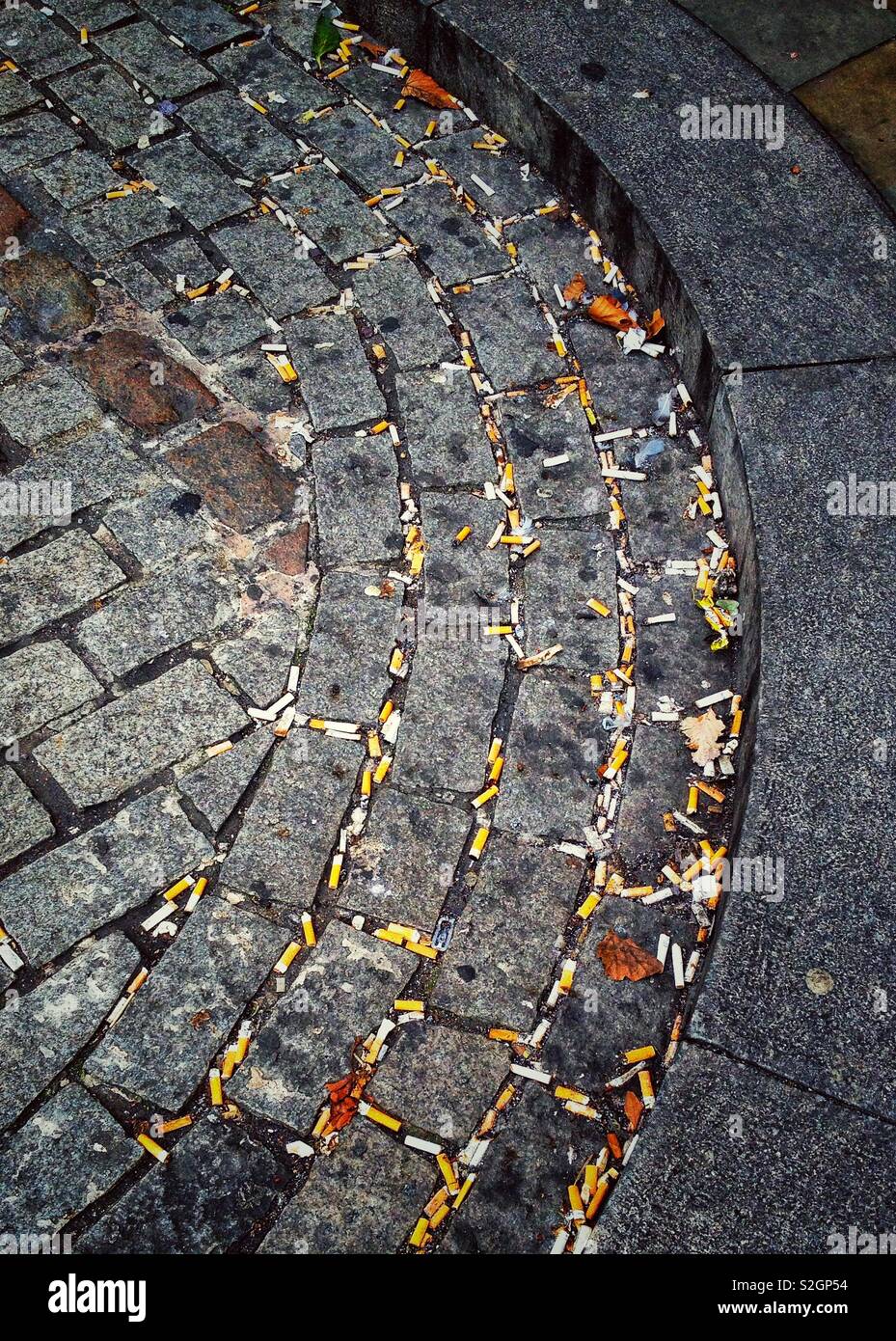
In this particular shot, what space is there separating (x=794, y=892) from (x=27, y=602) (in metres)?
2.95

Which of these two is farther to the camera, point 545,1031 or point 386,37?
point 386,37

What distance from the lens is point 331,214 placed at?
565 cm

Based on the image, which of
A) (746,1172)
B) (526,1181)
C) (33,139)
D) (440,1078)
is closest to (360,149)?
(33,139)

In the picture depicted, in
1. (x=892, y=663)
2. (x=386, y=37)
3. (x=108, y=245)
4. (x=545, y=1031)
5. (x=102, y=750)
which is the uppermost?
(x=386, y=37)

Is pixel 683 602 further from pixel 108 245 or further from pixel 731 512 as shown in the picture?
pixel 108 245

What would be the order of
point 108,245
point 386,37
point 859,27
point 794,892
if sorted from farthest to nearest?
point 386,37 < point 859,27 < point 108,245 < point 794,892

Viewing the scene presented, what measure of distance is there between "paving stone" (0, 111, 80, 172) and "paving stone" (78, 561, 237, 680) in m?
2.62

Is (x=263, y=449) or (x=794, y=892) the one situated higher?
(x=263, y=449)

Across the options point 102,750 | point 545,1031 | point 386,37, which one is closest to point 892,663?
point 545,1031

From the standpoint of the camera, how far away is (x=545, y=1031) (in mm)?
3660

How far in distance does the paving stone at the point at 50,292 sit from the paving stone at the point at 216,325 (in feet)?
1.32

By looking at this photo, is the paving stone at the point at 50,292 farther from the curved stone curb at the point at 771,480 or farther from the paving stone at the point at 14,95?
the curved stone curb at the point at 771,480

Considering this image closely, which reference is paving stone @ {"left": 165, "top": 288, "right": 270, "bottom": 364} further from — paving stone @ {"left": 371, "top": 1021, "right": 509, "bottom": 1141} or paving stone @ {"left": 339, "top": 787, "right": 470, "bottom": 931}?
paving stone @ {"left": 371, "top": 1021, "right": 509, "bottom": 1141}

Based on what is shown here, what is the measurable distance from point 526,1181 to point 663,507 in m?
2.63
